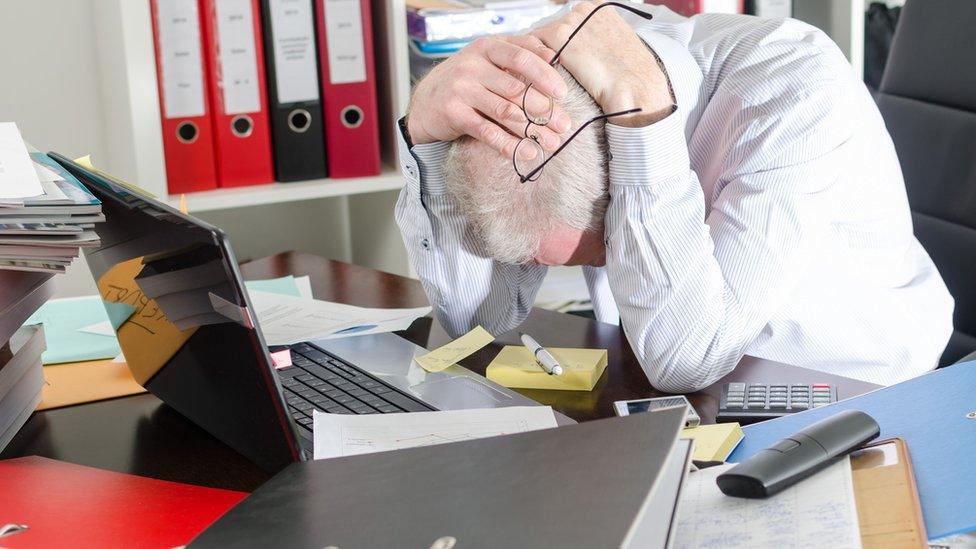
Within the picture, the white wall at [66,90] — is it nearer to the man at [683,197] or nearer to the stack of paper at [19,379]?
the man at [683,197]

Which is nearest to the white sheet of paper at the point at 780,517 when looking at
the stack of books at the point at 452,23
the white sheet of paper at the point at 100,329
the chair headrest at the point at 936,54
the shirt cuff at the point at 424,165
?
the shirt cuff at the point at 424,165

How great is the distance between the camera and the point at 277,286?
1.38 metres

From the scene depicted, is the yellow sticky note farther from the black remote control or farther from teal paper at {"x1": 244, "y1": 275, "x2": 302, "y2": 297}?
the black remote control

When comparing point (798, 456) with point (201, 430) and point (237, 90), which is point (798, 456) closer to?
point (201, 430)

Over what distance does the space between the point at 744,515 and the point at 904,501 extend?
94 mm

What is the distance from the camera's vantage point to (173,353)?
0.87 meters

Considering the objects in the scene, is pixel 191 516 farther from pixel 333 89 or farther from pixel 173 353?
pixel 333 89

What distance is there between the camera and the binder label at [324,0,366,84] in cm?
175

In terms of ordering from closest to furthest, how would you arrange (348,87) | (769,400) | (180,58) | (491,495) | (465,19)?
(491,495)
(769,400)
(180,58)
(348,87)
(465,19)

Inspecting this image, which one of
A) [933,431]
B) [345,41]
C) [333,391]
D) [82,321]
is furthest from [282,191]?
[933,431]

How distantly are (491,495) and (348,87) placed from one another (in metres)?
1.34

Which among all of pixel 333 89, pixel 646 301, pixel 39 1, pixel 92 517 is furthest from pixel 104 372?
pixel 39 1

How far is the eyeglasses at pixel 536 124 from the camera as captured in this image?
1039 millimetres

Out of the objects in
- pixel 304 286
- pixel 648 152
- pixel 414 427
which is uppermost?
pixel 648 152
